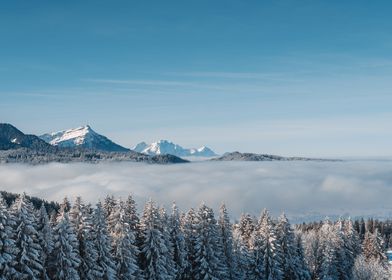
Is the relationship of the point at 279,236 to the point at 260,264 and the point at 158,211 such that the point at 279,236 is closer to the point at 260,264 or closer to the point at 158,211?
the point at 260,264

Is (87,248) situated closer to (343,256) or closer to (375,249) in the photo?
(343,256)

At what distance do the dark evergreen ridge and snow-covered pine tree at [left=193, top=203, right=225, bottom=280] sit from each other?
5.7 inches

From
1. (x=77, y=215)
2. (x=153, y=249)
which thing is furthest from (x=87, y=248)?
(x=153, y=249)

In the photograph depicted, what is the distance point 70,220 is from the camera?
54.4m

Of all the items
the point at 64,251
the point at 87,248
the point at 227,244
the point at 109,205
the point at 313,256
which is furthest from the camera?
the point at 313,256

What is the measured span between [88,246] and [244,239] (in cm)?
3681

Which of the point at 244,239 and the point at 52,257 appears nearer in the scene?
the point at 52,257

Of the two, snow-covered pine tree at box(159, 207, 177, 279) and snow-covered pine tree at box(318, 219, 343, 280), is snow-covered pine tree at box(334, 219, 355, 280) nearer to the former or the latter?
snow-covered pine tree at box(318, 219, 343, 280)

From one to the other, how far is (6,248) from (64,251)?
6686 millimetres

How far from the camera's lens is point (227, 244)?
74.4m

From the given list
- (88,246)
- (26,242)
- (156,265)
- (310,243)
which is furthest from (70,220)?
(310,243)

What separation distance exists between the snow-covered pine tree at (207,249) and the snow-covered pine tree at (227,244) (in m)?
2.29

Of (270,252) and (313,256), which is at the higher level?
(270,252)

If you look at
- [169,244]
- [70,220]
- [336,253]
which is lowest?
[336,253]
